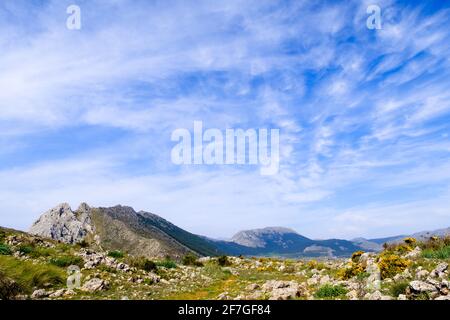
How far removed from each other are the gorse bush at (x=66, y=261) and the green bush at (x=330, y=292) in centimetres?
1369

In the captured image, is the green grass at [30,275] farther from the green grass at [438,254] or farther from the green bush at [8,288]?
the green grass at [438,254]

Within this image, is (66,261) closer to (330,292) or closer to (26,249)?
(26,249)

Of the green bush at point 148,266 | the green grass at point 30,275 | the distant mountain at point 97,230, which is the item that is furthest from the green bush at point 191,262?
the distant mountain at point 97,230

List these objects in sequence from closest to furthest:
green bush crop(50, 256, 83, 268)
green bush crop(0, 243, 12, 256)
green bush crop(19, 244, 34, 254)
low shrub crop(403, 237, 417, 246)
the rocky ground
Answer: the rocky ground < green bush crop(50, 256, 83, 268) < green bush crop(0, 243, 12, 256) < green bush crop(19, 244, 34, 254) < low shrub crop(403, 237, 417, 246)

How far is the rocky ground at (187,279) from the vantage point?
12.0 m

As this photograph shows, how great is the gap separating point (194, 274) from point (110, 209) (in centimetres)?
9997

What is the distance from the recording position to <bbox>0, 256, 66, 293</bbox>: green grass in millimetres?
14648

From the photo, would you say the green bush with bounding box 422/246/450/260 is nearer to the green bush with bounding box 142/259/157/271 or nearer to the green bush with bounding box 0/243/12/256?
the green bush with bounding box 142/259/157/271

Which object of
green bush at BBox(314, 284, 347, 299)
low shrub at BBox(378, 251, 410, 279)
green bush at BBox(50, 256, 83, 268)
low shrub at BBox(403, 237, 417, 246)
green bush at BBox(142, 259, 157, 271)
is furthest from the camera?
low shrub at BBox(403, 237, 417, 246)

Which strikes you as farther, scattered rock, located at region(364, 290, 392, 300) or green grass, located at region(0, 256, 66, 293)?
green grass, located at region(0, 256, 66, 293)

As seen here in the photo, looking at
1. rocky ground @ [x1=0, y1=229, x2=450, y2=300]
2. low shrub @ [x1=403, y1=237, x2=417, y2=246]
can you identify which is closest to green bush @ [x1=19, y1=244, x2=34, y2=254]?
rocky ground @ [x1=0, y1=229, x2=450, y2=300]
